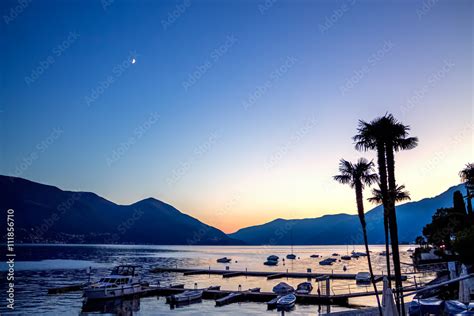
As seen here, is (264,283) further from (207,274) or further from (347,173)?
(347,173)

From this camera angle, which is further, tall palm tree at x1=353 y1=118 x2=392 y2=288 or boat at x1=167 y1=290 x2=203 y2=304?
boat at x1=167 y1=290 x2=203 y2=304

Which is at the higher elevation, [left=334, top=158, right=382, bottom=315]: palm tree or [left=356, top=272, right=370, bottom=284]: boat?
[left=334, top=158, right=382, bottom=315]: palm tree

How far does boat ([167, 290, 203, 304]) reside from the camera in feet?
163

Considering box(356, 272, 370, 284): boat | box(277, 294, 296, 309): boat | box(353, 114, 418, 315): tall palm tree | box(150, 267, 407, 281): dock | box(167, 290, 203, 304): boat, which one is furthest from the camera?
box(150, 267, 407, 281): dock

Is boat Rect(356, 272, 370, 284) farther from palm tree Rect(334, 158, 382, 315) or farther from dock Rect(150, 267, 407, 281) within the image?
palm tree Rect(334, 158, 382, 315)

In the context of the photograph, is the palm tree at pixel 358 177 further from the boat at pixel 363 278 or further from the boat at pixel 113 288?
the boat at pixel 363 278

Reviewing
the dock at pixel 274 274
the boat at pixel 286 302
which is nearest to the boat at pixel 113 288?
the boat at pixel 286 302

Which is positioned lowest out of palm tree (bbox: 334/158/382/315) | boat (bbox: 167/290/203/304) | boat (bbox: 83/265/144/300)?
boat (bbox: 167/290/203/304)

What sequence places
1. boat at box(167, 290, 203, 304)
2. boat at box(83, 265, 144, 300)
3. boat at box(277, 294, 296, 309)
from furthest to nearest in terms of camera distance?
boat at box(83, 265, 144, 300)
boat at box(167, 290, 203, 304)
boat at box(277, 294, 296, 309)

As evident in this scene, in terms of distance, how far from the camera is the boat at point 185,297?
49650 mm

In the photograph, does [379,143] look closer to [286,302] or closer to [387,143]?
[387,143]

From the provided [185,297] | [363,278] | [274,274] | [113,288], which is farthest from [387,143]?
[274,274]

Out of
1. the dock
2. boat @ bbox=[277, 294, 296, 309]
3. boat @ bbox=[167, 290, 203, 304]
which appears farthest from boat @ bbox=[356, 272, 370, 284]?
boat @ bbox=[167, 290, 203, 304]

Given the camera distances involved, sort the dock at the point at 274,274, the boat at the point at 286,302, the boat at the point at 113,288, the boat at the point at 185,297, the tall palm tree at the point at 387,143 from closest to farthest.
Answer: the tall palm tree at the point at 387,143 < the boat at the point at 286,302 < the boat at the point at 185,297 < the boat at the point at 113,288 < the dock at the point at 274,274
